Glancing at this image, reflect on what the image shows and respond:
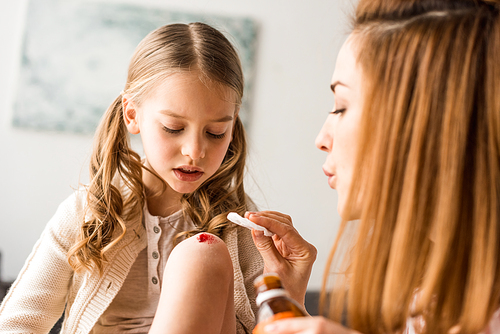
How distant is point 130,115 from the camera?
3.81 feet

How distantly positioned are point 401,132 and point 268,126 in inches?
83.2

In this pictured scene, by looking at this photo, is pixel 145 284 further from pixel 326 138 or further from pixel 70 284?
pixel 326 138

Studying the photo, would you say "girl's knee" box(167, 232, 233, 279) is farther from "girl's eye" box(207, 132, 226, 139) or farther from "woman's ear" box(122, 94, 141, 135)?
"woman's ear" box(122, 94, 141, 135)

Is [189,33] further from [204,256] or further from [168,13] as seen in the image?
[168,13]

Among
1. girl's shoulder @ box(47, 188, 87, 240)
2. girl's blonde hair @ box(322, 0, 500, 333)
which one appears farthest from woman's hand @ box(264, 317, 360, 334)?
girl's shoulder @ box(47, 188, 87, 240)

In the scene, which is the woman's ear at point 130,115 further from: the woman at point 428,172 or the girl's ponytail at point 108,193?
the woman at point 428,172

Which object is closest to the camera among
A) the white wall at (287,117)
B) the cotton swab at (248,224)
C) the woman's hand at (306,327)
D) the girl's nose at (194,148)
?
the woman's hand at (306,327)

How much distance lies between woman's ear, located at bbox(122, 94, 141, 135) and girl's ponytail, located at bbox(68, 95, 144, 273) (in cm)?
5

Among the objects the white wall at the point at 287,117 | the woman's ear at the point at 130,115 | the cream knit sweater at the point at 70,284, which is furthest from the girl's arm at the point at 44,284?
the white wall at the point at 287,117

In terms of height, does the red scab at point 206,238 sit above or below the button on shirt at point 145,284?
above

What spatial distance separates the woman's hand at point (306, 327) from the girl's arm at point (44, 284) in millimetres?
772

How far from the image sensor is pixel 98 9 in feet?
8.29

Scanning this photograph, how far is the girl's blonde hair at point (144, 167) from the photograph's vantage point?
3.54ft

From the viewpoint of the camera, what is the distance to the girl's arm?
104 cm
